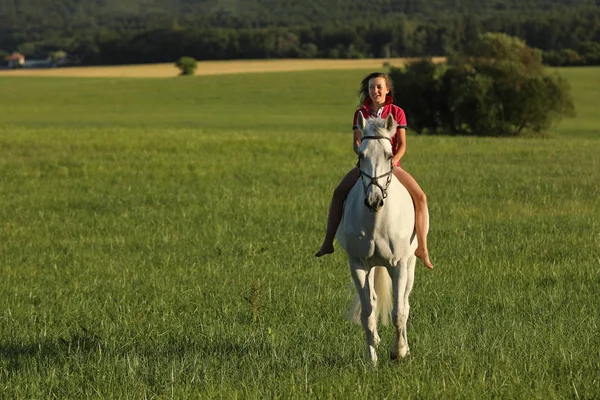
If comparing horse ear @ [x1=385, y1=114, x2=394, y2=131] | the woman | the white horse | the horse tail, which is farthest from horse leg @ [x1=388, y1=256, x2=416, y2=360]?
horse ear @ [x1=385, y1=114, x2=394, y2=131]

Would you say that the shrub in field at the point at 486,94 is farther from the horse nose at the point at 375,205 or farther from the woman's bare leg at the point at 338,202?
the horse nose at the point at 375,205

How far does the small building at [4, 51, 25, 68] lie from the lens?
553 feet

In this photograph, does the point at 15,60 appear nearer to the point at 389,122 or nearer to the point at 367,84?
the point at 367,84

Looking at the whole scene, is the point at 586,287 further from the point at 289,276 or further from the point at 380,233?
the point at 380,233

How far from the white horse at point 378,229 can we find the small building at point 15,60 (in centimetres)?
16545

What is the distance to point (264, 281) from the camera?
12.2m

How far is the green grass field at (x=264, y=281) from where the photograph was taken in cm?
742

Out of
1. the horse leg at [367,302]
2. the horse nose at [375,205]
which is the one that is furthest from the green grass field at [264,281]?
the horse nose at [375,205]

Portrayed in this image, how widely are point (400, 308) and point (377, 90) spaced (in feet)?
5.56

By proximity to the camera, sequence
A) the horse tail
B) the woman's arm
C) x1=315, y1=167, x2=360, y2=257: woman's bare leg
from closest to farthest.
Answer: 1. the woman's arm
2. x1=315, y1=167, x2=360, y2=257: woman's bare leg
3. the horse tail

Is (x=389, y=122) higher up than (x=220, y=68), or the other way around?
(x=389, y=122)

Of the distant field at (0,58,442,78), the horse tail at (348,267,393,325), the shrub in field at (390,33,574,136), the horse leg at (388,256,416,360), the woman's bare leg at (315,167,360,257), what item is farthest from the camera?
the distant field at (0,58,442,78)

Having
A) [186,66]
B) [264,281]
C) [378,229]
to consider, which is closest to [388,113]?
[378,229]

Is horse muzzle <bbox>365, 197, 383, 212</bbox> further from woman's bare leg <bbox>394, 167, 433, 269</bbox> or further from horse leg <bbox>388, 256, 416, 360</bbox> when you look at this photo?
woman's bare leg <bbox>394, 167, 433, 269</bbox>
